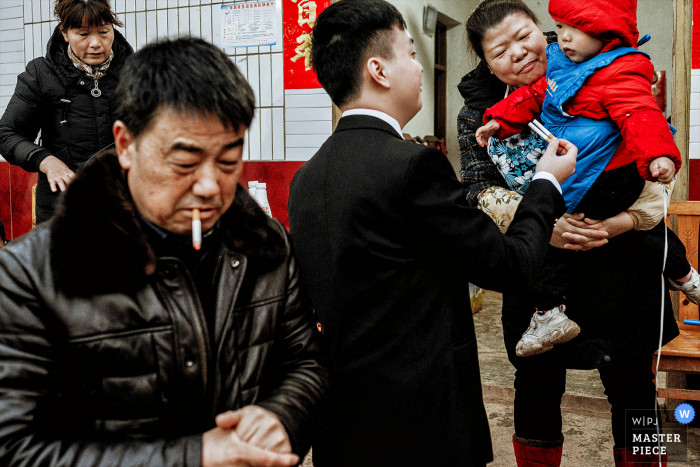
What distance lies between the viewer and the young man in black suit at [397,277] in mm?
1394

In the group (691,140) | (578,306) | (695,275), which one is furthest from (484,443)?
(691,140)

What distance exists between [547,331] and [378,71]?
1051 mm

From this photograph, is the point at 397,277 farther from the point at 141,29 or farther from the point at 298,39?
the point at 141,29

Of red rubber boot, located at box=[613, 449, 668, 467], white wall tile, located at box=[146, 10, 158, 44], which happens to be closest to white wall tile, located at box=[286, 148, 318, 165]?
white wall tile, located at box=[146, 10, 158, 44]

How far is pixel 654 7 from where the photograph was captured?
7.53 metres

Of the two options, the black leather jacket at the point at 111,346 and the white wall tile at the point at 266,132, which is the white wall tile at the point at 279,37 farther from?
the black leather jacket at the point at 111,346

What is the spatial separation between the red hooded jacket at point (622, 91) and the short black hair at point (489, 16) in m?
0.13

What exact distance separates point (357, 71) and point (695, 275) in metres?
1.51

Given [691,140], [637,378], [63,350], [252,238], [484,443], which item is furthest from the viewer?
[691,140]

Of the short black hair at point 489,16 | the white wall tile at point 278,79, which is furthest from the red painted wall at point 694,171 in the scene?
the white wall tile at point 278,79

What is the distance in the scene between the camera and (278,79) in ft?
13.6

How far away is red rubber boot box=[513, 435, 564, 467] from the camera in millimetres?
2174

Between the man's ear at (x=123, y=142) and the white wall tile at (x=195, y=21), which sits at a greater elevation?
the white wall tile at (x=195, y=21)

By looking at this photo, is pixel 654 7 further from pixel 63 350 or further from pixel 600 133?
pixel 63 350
